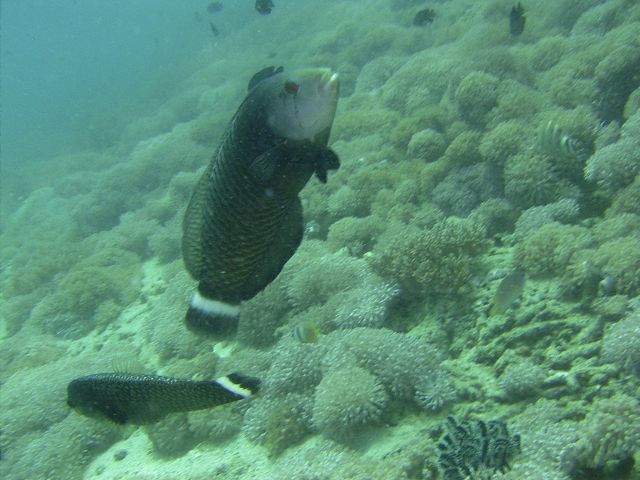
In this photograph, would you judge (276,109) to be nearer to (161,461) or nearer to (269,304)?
(269,304)

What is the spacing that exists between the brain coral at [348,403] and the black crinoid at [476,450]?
674 mm

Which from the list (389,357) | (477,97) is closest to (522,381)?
(389,357)

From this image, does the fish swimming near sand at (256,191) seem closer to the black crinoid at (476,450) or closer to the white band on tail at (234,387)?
the white band on tail at (234,387)

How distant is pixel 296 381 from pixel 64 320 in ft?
23.2

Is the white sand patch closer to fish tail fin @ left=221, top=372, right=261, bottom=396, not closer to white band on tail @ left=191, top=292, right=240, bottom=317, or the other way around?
fish tail fin @ left=221, top=372, right=261, bottom=396

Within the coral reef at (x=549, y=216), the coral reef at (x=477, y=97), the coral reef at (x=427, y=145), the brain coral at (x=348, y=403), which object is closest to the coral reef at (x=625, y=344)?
the coral reef at (x=549, y=216)

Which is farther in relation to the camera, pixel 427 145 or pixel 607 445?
pixel 427 145

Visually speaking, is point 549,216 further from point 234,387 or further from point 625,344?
point 234,387

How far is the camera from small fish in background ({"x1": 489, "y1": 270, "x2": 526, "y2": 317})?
137 inches

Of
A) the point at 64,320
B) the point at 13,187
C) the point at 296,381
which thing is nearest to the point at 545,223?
the point at 296,381

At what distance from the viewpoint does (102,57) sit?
82375mm

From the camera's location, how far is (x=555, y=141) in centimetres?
469

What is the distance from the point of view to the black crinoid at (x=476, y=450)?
9.00 ft

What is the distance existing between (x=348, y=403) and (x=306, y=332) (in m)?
0.81
